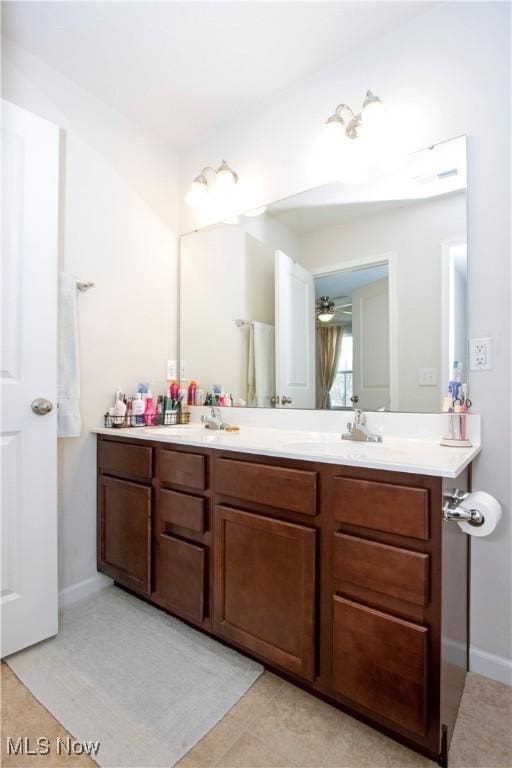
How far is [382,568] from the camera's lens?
1.03m

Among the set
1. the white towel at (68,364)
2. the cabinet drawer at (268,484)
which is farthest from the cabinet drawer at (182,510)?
the white towel at (68,364)

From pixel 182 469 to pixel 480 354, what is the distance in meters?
1.23

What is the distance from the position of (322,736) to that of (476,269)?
1638 millimetres

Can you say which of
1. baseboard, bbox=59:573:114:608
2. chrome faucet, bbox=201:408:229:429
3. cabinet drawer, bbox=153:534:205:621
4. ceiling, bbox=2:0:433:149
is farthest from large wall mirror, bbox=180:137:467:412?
baseboard, bbox=59:573:114:608

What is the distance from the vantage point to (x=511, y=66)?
1358 millimetres

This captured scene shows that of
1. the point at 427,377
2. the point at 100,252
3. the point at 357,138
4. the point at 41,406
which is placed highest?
the point at 357,138

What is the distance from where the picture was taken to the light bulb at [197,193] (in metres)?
2.20

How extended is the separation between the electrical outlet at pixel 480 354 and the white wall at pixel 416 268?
0.12 metres

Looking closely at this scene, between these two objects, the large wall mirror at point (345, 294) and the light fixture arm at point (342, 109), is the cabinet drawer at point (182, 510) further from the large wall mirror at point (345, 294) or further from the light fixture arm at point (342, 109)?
the light fixture arm at point (342, 109)

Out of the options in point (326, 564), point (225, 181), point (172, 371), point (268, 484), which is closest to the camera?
point (326, 564)

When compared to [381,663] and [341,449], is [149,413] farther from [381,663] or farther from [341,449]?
[381,663]

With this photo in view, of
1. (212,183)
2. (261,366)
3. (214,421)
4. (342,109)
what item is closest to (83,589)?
(214,421)

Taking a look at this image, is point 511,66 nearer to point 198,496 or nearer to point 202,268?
point 202,268

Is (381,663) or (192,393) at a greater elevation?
(192,393)
